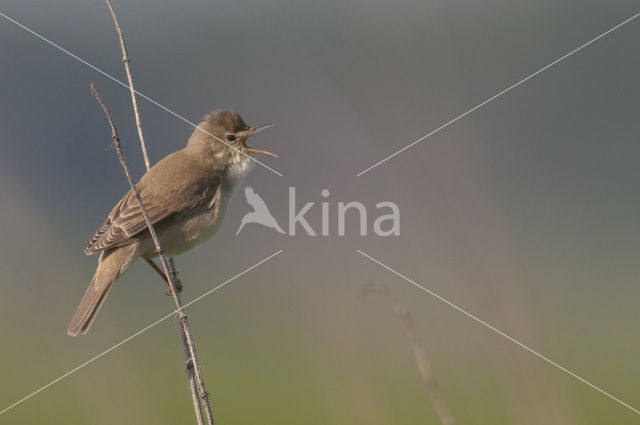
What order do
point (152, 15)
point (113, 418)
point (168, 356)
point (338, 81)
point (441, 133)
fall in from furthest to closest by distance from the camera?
point (152, 15)
point (338, 81)
point (441, 133)
point (168, 356)
point (113, 418)

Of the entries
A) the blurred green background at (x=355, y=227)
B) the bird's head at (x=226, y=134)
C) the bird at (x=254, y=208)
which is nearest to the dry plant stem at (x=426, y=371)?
the blurred green background at (x=355, y=227)

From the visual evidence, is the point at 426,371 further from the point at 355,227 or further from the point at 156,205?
the point at 355,227

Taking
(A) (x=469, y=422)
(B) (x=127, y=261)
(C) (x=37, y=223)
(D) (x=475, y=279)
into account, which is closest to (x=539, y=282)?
(D) (x=475, y=279)

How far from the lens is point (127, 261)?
332cm

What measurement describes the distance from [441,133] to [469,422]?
7.94 meters

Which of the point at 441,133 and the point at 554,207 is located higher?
the point at 441,133

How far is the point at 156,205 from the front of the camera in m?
3.50

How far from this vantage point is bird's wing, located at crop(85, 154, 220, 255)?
334 cm

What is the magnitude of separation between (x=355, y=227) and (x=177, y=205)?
9085 mm

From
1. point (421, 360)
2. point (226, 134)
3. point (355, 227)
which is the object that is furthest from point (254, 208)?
point (421, 360)

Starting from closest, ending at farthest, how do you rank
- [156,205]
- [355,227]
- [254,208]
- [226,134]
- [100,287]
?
1. [100,287]
2. [156,205]
3. [226,134]
4. [254,208]
5. [355,227]

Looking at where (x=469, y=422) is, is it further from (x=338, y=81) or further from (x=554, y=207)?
(x=338, y=81)

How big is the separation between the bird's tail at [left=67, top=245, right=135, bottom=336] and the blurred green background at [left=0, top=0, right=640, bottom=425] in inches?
44.5

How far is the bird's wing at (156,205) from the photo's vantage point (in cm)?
334
